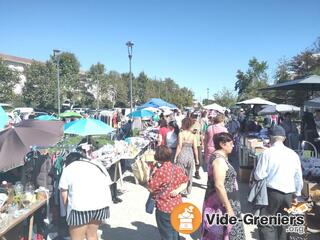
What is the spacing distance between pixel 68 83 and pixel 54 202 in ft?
144

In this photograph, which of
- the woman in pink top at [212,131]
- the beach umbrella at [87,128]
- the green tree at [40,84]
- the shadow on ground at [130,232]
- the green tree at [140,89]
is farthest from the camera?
the green tree at [140,89]

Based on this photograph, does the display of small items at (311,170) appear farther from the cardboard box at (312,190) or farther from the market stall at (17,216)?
the market stall at (17,216)

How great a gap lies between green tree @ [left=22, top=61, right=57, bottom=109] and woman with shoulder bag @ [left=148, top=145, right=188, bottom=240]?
41322 millimetres

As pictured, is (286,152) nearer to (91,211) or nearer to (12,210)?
(91,211)

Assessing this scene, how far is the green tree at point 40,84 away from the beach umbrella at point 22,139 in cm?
3917

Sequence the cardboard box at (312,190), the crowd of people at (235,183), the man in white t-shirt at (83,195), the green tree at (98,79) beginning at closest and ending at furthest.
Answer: the crowd of people at (235,183)
the man in white t-shirt at (83,195)
the cardboard box at (312,190)
the green tree at (98,79)

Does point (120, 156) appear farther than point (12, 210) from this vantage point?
Yes

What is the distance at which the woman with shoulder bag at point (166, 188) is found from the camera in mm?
4121

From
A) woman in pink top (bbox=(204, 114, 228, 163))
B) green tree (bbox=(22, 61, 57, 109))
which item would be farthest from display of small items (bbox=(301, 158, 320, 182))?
green tree (bbox=(22, 61, 57, 109))

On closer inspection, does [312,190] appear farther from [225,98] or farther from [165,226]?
[225,98]

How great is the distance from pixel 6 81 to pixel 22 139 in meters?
35.6

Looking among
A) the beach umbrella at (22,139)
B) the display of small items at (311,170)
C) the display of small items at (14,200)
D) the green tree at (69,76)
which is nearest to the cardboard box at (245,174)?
the display of small items at (311,170)

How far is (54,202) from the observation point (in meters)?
5.29

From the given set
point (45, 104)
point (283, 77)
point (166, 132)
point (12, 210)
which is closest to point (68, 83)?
point (45, 104)
